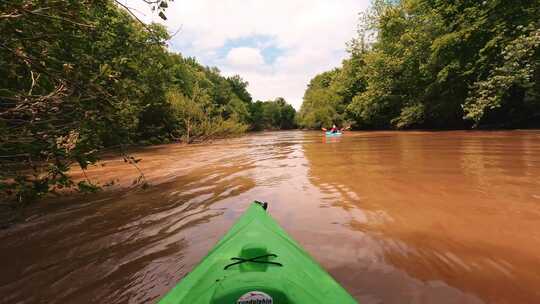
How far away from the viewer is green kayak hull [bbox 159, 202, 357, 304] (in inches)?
58.1

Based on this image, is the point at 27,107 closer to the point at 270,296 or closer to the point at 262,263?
the point at 262,263

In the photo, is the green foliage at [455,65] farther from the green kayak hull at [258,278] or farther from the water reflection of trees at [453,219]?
the green kayak hull at [258,278]

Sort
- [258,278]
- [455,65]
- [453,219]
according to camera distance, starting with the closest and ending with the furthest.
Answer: [258,278] → [453,219] → [455,65]

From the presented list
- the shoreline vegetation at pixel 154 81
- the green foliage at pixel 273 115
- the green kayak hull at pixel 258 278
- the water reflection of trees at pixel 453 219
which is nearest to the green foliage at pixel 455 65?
the shoreline vegetation at pixel 154 81

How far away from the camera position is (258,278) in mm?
1583

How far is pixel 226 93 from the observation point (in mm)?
68438

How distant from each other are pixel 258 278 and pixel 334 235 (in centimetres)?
243

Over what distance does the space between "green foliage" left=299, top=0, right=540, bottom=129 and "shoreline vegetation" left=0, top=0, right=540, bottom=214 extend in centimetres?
10

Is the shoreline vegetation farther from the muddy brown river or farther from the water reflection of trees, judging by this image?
the water reflection of trees

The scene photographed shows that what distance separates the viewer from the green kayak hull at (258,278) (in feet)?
4.84

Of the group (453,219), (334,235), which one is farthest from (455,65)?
(334,235)

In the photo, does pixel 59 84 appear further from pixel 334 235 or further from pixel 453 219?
pixel 453 219

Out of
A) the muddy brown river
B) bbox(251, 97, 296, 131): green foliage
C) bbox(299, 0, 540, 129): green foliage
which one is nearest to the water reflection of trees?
the muddy brown river

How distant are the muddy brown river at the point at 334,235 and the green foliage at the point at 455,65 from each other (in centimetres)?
1379
